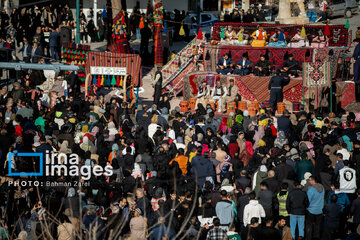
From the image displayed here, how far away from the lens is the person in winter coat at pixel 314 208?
14547 millimetres

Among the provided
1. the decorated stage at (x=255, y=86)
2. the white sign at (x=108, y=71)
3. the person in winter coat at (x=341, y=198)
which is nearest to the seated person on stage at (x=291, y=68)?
the decorated stage at (x=255, y=86)

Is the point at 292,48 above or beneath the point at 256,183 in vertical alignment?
above

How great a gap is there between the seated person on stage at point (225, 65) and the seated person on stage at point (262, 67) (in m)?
0.89

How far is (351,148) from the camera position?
679 inches

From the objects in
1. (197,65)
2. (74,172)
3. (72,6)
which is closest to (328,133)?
(74,172)

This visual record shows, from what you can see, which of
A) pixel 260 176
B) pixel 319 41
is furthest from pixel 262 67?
pixel 260 176

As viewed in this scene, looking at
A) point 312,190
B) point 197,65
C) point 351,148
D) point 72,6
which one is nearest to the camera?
point 312,190

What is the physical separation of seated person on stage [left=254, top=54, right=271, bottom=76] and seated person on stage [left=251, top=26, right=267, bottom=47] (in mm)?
1381

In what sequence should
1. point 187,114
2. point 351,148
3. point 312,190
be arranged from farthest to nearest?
point 187,114
point 351,148
point 312,190

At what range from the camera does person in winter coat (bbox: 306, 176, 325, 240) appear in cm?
1455

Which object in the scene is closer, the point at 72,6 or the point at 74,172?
the point at 74,172

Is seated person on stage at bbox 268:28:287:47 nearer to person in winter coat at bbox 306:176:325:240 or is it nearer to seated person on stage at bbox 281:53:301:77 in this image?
seated person on stage at bbox 281:53:301:77

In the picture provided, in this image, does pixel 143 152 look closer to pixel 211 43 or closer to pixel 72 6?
pixel 211 43

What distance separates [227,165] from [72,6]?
2386cm
